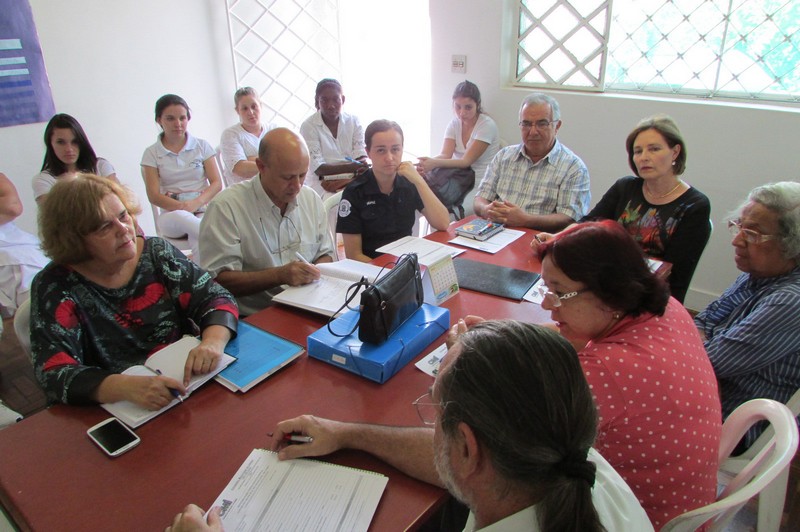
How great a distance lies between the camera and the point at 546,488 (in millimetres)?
640

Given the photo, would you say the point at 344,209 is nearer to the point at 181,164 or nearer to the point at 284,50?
the point at 181,164

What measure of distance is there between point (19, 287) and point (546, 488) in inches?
110

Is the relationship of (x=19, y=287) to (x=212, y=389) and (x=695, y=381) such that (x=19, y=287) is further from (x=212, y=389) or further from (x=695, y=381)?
(x=695, y=381)

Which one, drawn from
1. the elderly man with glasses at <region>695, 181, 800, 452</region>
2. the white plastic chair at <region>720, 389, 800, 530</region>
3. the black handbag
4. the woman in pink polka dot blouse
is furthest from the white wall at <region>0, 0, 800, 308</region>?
the black handbag

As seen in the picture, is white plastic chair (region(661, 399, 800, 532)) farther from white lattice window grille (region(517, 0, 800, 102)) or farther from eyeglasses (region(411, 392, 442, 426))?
white lattice window grille (region(517, 0, 800, 102))

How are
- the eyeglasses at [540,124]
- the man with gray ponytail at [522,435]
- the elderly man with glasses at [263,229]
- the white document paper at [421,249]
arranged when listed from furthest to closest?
1. the eyeglasses at [540,124]
2. the white document paper at [421,249]
3. the elderly man with glasses at [263,229]
4. the man with gray ponytail at [522,435]

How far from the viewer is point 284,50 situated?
14.0 ft

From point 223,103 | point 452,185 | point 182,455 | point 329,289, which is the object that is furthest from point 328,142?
point 182,455

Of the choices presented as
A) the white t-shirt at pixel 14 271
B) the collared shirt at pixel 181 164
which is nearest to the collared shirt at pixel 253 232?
the white t-shirt at pixel 14 271

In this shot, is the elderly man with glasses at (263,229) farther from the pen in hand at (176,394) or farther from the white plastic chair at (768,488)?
the white plastic chair at (768,488)

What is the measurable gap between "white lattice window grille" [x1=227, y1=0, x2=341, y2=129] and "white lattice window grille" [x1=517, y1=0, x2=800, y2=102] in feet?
6.17

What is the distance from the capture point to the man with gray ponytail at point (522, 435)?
0.63 metres

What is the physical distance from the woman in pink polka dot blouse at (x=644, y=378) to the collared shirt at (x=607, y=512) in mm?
166

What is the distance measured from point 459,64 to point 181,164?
2.02 m
